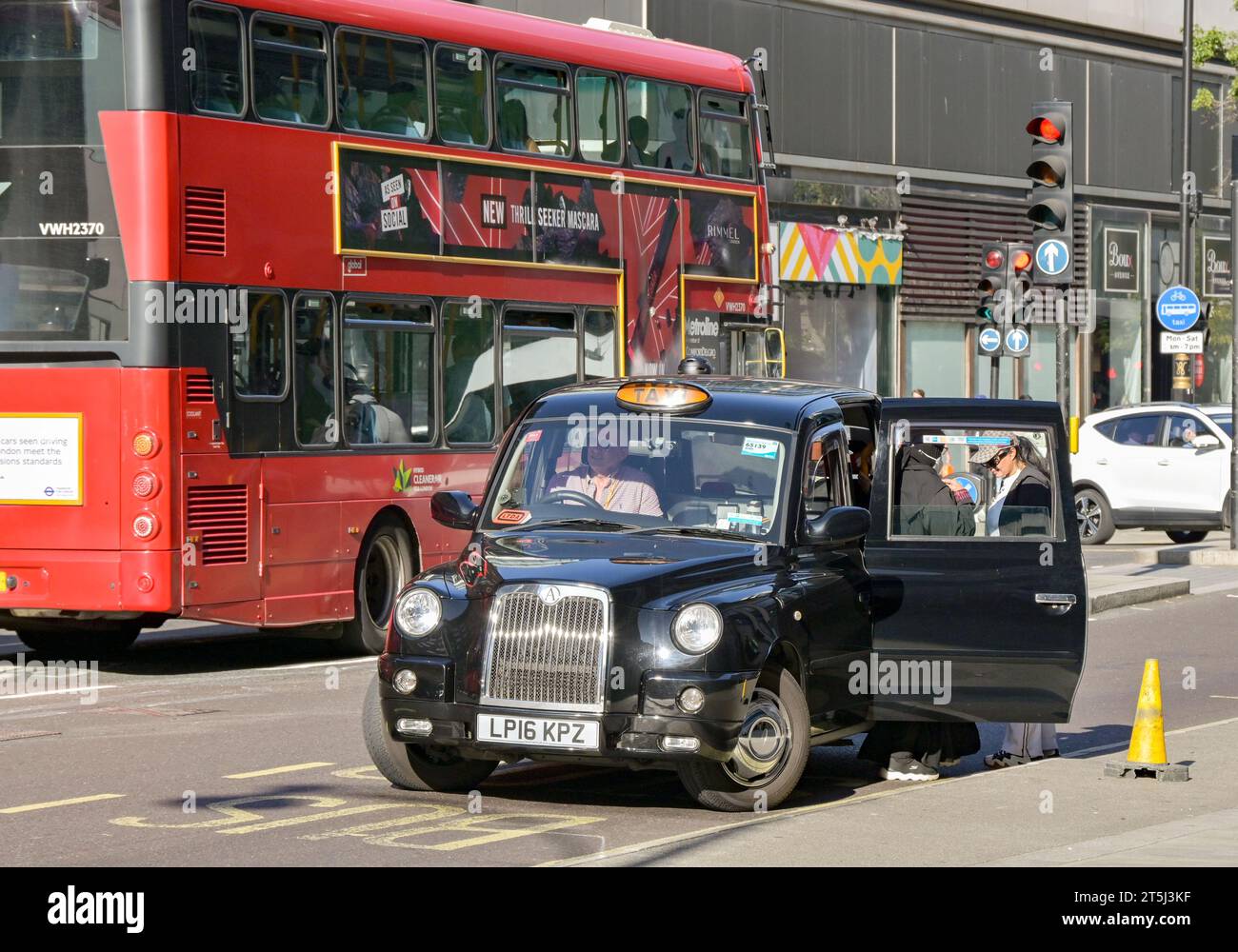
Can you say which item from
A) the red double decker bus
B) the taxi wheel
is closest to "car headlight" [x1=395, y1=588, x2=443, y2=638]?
the taxi wheel

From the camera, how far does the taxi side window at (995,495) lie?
10031 mm

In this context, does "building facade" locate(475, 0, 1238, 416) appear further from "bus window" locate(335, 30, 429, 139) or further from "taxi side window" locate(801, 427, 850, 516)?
"taxi side window" locate(801, 427, 850, 516)

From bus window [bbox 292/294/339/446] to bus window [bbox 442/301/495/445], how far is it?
4.38 ft

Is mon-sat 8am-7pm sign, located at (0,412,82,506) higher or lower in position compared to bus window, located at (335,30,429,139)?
lower

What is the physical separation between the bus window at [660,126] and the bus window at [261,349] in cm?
437

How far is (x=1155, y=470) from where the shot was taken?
26.9 meters

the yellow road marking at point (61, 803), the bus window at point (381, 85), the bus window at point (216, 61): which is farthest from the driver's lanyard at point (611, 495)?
the bus window at point (381, 85)

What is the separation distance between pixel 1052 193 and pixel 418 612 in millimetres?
10545

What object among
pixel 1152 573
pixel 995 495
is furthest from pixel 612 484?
pixel 1152 573

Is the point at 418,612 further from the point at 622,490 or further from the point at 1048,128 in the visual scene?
the point at 1048,128

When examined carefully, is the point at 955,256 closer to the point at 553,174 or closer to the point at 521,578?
the point at 553,174

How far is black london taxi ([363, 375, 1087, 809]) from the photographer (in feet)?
28.7

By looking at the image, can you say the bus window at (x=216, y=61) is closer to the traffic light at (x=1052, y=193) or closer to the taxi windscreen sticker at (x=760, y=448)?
the taxi windscreen sticker at (x=760, y=448)
